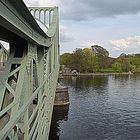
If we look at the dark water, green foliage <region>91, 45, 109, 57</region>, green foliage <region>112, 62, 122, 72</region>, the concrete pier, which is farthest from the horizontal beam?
green foliage <region>91, 45, 109, 57</region>

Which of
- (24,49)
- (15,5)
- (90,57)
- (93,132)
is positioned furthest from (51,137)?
(90,57)

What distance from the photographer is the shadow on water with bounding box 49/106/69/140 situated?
24.6 m

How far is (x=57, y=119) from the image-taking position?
103 ft

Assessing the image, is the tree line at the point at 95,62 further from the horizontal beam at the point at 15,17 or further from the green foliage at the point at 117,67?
the horizontal beam at the point at 15,17

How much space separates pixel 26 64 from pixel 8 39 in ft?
2.71

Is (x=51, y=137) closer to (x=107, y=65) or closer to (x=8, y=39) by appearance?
(x=8, y=39)

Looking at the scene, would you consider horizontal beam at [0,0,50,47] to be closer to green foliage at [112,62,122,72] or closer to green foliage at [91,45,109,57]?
green foliage at [112,62,122,72]

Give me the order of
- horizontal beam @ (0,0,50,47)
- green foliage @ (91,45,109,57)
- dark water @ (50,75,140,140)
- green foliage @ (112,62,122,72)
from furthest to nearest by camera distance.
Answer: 1. green foliage @ (91,45,109,57)
2. green foliage @ (112,62,122,72)
3. dark water @ (50,75,140,140)
4. horizontal beam @ (0,0,50,47)

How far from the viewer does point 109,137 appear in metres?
23.3

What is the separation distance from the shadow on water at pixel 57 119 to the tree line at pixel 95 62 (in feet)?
323

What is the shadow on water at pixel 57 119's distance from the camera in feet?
80.8

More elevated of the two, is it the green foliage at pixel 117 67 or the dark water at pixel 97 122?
the green foliage at pixel 117 67

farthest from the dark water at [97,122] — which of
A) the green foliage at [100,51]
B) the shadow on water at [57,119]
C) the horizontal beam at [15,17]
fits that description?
the green foliage at [100,51]

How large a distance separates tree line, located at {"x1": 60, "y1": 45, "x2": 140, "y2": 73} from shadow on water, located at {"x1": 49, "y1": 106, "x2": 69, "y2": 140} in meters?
98.5
